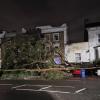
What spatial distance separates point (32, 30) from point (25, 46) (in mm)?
17998

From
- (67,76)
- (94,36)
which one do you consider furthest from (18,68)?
(94,36)

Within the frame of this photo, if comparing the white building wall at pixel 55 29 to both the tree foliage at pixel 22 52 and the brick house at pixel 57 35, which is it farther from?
the tree foliage at pixel 22 52

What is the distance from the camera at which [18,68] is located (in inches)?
1193

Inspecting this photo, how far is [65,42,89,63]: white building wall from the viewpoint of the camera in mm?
44562

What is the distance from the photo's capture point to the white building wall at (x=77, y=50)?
146 ft

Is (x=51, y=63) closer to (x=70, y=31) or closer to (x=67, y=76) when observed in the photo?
(x=67, y=76)

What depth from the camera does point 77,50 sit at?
45.5 meters

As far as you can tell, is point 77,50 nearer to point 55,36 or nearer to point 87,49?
point 87,49

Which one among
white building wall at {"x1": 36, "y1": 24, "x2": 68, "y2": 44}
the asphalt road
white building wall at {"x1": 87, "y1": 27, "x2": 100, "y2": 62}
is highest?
white building wall at {"x1": 36, "y1": 24, "x2": 68, "y2": 44}

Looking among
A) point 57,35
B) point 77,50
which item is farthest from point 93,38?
point 57,35

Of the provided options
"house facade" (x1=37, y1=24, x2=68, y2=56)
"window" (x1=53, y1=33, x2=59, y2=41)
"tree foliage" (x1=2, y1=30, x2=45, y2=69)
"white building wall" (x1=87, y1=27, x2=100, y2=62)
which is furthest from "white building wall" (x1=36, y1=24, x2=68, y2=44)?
"tree foliage" (x1=2, y1=30, x2=45, y2=69)

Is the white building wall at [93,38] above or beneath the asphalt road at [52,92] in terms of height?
above

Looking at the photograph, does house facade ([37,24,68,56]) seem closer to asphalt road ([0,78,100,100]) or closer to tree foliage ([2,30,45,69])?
tree foliage ([2,30,45,69])

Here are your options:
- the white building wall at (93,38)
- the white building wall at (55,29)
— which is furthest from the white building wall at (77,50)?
the white building wall at (55,29)
